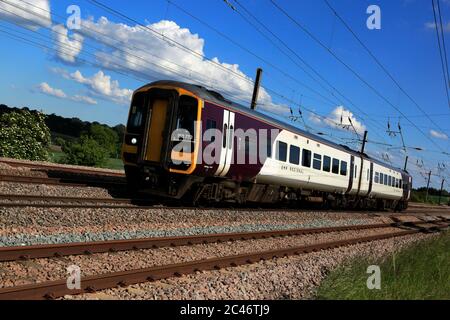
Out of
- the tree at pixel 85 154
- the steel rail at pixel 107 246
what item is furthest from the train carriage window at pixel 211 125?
the tree at pixel 85 154

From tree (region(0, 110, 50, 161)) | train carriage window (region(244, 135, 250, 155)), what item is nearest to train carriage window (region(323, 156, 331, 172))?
train carriage window (region(244, 135, 250, 155))

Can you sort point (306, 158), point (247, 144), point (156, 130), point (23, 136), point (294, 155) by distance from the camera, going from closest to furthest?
point (156, 130), point (247, 144), point (294, 155), point (306, 158), point (23, 136)

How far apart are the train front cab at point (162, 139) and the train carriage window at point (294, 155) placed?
18.1 ft

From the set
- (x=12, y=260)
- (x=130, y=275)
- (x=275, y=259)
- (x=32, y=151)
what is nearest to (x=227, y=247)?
(x=275, y=259)

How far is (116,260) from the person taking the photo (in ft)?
23.9

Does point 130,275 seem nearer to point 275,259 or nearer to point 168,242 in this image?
point 168,242

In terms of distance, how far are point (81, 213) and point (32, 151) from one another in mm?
17706

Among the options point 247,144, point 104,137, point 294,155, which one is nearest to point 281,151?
point 294,155

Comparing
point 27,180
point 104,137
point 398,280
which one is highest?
point 104,137

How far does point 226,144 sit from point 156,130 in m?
2.04

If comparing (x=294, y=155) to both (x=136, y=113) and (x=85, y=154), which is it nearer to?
(x=136, y=113)

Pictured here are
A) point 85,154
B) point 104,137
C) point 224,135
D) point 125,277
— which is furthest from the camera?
point 104,137

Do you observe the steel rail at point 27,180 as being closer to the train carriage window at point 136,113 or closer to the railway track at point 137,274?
the train carriage window at point 136,113
